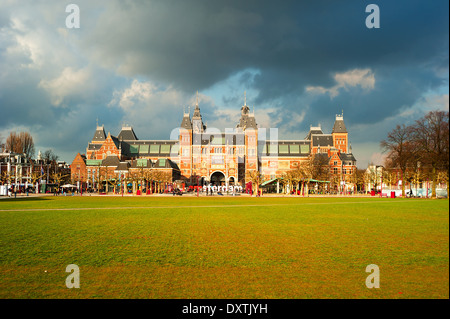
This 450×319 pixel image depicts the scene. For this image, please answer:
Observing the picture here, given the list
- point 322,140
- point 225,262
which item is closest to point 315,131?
point 322,140

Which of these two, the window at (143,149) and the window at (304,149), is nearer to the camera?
the window at (304,149)

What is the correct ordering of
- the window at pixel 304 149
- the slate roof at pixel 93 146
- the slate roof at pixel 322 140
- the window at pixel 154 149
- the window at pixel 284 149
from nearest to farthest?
the slate roof at pixel 322 140
the window at pixel 304 149
the window at pixel 284 149
the slate roof at pixel 93 146
the window at pixel 154 149

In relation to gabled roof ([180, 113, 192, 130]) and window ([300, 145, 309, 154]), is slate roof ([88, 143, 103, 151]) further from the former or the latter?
window ([300, 145, 309, 154])

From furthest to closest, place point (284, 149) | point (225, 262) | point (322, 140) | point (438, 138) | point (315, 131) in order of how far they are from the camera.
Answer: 1. point (315, 131)
2. point (284, 149)
3. point (322, 140)
4. point (438, 138)
5. point (225, 262)

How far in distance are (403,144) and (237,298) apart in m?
51.6

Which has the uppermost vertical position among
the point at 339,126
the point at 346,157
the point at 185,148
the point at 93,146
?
the point at 339,126

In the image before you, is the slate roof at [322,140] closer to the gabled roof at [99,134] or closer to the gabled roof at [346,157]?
the gabled roof at [346,157]

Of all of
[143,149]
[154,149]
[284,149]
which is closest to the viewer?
[284,149]

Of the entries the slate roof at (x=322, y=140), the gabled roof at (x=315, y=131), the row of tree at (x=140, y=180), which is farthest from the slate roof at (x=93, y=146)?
the gabled roof at (x=315, y=131)

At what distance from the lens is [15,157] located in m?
88.4

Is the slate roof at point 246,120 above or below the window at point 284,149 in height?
above

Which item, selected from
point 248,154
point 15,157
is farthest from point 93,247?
point 248,154

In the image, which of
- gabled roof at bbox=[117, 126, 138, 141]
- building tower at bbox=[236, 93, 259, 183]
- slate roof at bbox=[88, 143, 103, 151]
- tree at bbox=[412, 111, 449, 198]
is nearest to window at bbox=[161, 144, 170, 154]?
gabled roof at bbox=[117, 126, 138, 141]

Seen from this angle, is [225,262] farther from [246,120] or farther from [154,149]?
Answer: [154,149]
